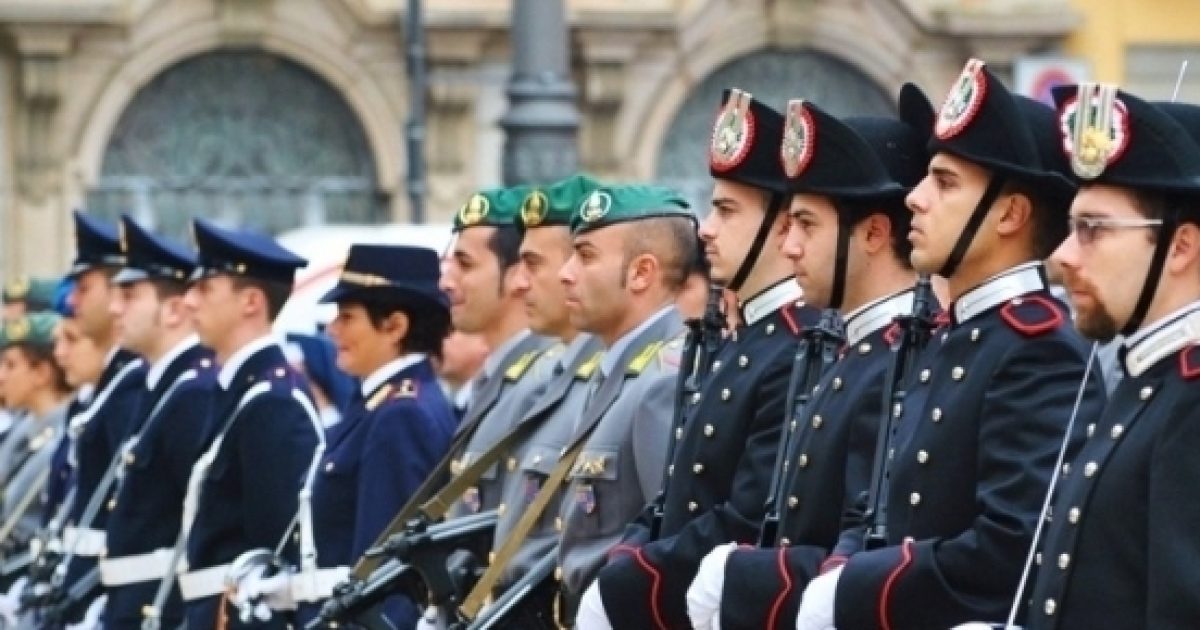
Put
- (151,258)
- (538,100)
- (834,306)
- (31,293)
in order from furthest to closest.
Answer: (31,293), (538,100), (151,258), (834,306)

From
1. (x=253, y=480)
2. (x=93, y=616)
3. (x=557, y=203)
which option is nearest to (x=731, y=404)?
(x=557, y=203)

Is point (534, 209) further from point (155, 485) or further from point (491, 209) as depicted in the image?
point (155, 485)

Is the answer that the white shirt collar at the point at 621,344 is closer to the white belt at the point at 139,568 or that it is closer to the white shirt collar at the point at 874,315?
the white shirt collar at the point at 874,315

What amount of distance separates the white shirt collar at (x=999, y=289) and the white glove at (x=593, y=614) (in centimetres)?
138

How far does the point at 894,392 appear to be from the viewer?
7273 mm

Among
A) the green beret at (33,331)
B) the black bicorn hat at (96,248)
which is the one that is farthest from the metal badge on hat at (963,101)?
the green beret at (33,331)

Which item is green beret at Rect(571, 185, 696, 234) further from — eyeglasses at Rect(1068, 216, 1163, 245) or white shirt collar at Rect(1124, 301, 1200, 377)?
white shirt collar at Rect(1124, 301, 1200, 377)

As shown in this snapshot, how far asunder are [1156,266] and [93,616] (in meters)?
6.34

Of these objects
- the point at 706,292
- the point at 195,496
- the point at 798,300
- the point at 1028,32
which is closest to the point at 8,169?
the point at 1028,32

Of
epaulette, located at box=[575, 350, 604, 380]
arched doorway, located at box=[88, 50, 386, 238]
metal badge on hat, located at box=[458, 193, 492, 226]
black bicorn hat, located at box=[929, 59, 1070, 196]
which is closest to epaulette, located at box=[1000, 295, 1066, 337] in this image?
black bicorn hat, located at box=[929, 59, 1070, 196]

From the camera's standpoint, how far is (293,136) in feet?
86.2

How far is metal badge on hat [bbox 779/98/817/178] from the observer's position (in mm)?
7781

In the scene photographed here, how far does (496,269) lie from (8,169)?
15.4 meters

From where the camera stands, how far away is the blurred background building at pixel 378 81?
2553cm
